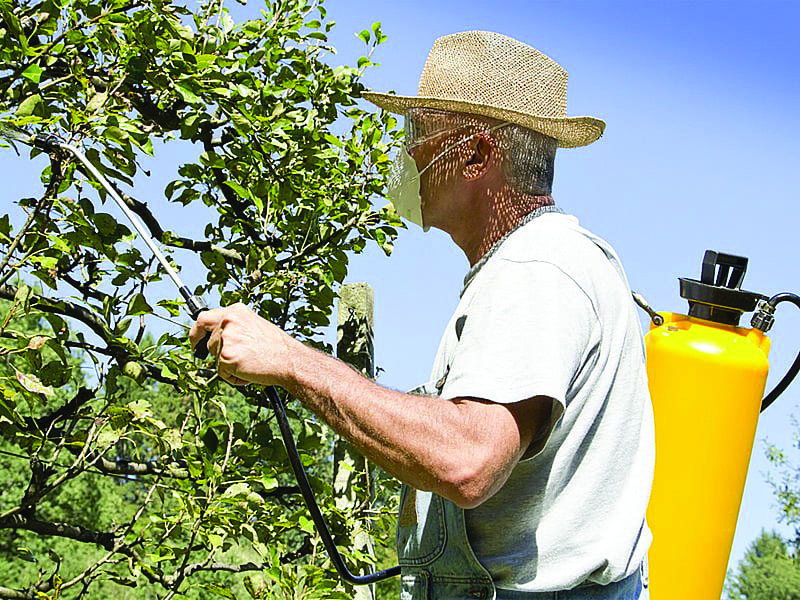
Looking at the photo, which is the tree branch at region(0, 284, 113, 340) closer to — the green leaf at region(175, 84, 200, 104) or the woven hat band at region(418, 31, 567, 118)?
the green leaf at region(175, 84, 200, 104)

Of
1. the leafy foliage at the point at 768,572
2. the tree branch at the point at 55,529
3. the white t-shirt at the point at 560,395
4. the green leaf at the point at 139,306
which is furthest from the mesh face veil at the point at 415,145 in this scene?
the leafy foliage at the point at 768,572

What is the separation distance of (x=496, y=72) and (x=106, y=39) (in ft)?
3.91

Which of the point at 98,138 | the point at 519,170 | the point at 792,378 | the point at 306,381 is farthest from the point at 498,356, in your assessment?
the point at 792,378

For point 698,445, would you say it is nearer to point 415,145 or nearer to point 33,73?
point 415,145

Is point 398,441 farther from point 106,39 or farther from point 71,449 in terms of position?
point 71,449

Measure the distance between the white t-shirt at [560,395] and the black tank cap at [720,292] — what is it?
4.25 feet

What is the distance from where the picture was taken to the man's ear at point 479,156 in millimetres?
1908

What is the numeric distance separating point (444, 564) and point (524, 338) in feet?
1.31

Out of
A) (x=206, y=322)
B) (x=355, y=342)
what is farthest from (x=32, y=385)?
(x=355, y=342)

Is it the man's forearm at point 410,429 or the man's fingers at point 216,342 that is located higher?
the man's fingers at point 216,342

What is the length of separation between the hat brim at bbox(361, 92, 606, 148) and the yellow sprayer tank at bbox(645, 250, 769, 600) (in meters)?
0.94

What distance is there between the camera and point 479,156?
1917 millimetres

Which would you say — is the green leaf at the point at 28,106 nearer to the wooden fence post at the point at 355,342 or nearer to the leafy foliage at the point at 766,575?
the wooden fence post at the point at 355,342

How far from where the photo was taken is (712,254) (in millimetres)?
3045
